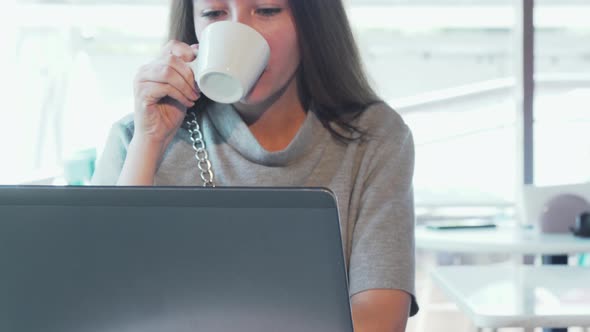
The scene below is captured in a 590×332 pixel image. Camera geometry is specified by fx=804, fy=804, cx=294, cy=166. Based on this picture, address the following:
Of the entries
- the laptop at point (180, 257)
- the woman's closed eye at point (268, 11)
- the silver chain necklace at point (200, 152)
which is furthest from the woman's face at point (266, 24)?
the laptop at point (180, 257)

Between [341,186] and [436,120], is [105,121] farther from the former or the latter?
[341,186]

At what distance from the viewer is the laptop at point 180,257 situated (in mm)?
575

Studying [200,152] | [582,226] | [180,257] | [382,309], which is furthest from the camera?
[582,226]

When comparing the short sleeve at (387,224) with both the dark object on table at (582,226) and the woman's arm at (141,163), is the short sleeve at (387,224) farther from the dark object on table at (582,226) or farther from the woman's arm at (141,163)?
the dark object on table at (582,226)

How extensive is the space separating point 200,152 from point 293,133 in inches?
5.6

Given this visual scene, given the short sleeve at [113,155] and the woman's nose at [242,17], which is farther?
the short sleeve at [113,155]

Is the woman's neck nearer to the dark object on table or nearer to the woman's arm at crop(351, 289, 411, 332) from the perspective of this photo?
the woman's arm at crop(351, 289, 411, 332)

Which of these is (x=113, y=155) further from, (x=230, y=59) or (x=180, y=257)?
(x=180, y=257)

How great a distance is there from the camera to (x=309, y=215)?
0.57 m

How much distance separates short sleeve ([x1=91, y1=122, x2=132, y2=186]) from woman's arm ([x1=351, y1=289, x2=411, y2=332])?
421mm

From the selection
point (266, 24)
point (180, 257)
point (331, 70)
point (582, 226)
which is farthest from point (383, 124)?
point (582, 226)

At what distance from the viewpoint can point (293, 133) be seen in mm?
1221

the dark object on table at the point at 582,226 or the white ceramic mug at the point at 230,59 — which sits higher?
the white ceramic mug at the point at 230,59

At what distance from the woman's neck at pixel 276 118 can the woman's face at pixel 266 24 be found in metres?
0.07
